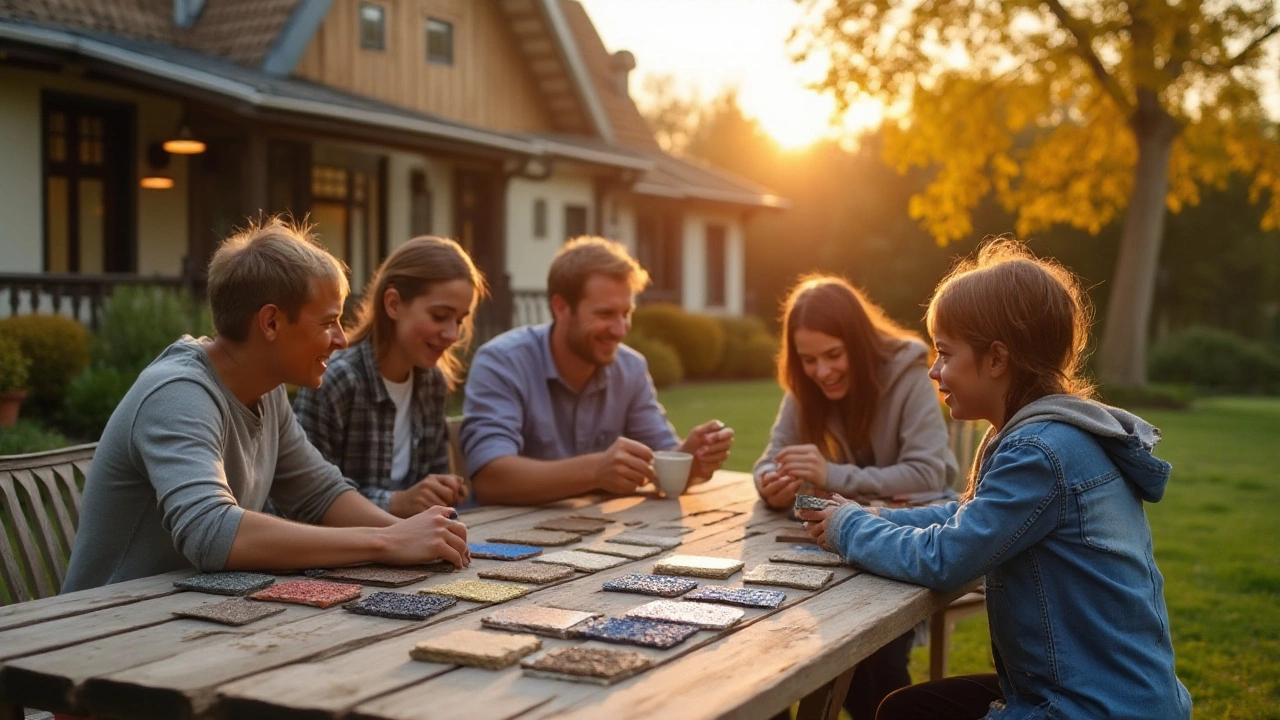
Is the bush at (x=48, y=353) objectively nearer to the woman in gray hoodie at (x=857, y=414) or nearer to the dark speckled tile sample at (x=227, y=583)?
the woman in gray hoodie at (x=857, y=414)

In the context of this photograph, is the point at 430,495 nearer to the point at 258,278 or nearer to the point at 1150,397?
the point at 258,278

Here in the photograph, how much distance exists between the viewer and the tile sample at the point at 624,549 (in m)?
2.93

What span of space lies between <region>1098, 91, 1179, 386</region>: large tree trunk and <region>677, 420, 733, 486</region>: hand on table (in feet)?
56.4

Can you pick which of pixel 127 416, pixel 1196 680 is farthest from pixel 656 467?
pixel 1196 680

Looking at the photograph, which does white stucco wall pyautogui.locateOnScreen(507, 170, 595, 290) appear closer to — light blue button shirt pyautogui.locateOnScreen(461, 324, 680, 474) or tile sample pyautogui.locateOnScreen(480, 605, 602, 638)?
light blue button shirt pyautogui.locateOnScreen(461, 324, 680, 474)

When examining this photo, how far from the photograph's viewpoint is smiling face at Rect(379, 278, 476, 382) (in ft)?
13.1

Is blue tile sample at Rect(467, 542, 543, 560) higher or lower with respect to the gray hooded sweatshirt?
lower

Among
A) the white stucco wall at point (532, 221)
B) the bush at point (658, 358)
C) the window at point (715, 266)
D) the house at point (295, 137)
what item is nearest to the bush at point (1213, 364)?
the window at point (715, 266)

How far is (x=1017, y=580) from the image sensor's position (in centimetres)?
254

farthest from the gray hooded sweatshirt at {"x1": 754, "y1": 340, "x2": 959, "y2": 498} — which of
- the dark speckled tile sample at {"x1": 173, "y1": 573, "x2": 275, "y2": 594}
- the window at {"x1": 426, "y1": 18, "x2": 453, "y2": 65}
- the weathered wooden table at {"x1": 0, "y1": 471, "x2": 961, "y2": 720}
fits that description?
the window at {"x1": 426, "y1": 18, "x2": 453, "y2": 65}

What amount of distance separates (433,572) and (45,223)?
12.2 m

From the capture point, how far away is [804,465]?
3.72m

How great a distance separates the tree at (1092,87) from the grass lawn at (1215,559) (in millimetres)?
5076

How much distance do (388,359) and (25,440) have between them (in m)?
5.58
